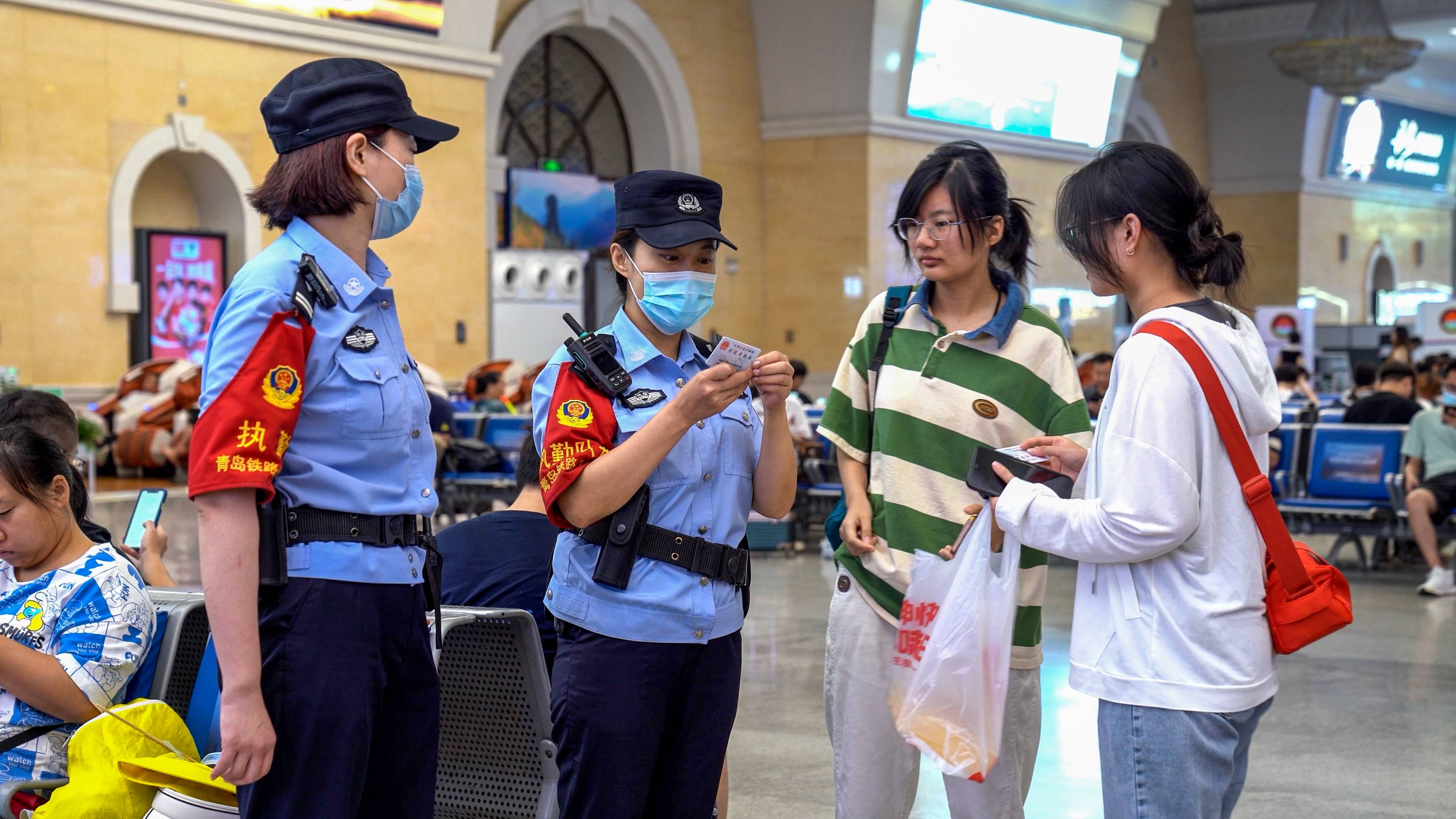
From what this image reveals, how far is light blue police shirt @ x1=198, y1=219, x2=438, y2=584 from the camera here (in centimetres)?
209

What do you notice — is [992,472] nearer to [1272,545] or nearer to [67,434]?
[1272,545]

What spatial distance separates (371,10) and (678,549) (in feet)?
50.3

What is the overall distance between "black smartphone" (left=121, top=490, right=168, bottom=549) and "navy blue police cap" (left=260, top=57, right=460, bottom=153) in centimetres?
209

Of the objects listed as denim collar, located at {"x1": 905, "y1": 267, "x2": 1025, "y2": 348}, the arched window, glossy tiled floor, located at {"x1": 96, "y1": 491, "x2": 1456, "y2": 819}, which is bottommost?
glossy tiled floor, located at {"x1": 96, "y1": 491, "x2": 1456, "y2": 819}

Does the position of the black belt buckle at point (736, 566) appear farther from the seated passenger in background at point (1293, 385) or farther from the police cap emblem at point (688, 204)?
the seated passenger in background at point (1293, 385)

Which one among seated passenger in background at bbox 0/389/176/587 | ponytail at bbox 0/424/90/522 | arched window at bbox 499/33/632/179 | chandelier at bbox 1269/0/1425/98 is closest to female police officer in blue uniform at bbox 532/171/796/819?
ponytail at bbox 0/424/90/522

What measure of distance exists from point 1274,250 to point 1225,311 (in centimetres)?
3119

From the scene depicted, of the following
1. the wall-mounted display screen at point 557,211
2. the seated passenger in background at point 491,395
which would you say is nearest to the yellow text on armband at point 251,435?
the seated passenger in background at point 491,395

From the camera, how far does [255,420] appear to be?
2.04 meters

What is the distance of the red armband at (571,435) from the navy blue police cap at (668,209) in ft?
0.96

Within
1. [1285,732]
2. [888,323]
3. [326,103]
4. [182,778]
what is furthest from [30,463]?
[1285,732]

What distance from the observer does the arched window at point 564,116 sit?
20.9 meters

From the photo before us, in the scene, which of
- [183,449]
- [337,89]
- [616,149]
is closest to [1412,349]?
[616,149]

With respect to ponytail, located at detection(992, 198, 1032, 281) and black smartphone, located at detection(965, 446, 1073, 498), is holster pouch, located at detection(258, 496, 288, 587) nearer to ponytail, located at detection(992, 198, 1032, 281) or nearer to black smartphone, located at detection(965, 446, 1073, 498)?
black smartphone, located at detection(965, 446, 1073, 498)
